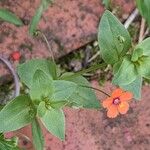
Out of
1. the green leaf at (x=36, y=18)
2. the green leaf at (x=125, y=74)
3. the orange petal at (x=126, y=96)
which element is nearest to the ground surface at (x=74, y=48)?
the green leaf at (x=36, y=18)

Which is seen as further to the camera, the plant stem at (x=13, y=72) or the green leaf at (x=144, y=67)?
the plant stem at (x=13, y=72)

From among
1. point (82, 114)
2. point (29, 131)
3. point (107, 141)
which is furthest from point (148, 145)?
point (29, 131)

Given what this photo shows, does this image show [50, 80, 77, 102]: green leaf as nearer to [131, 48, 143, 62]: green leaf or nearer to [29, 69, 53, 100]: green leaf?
[29, 69, 53, 100]: green leaf

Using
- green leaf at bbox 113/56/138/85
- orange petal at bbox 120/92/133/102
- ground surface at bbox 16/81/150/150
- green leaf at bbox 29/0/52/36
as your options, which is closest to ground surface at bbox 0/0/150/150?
ground surface at bbox 16/81/150/150

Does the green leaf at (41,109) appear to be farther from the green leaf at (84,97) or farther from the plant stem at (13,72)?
the plant stem at (13,72)

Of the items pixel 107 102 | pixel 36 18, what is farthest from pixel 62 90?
pixel 36 18

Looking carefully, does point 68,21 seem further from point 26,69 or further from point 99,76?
point 26,69
